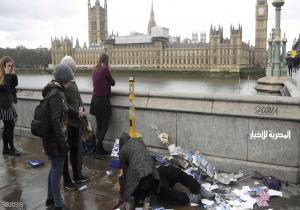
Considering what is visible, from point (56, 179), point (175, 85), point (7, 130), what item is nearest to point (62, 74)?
point (56, 179)

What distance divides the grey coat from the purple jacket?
2411mm

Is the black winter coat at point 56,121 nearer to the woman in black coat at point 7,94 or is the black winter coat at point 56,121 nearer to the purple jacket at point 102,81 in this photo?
the purple jacket at point 102,81

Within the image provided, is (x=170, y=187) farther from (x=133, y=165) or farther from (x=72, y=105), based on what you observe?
(x=72, y=105)

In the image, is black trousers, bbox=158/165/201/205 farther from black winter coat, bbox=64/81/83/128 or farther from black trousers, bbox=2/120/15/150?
black trousers, bbox=2/120/15/150

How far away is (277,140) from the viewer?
497cm

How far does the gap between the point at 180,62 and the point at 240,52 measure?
1974 centimetres

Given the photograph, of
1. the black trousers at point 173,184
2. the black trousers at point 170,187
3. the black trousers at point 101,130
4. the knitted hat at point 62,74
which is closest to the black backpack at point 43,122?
the knitted hat at point 62,74

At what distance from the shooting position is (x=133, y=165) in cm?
373

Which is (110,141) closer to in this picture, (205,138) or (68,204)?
(205,138)

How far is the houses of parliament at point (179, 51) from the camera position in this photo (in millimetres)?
105750

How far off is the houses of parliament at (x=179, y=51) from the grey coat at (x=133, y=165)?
4018 inches

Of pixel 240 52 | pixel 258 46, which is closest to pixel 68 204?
pixel 240 52

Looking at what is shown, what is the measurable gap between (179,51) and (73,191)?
11049 centimetres

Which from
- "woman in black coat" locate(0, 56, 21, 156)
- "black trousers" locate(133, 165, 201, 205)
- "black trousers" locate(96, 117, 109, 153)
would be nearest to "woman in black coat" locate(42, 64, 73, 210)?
"black trousers" locate(133, 165, 201, 205)
